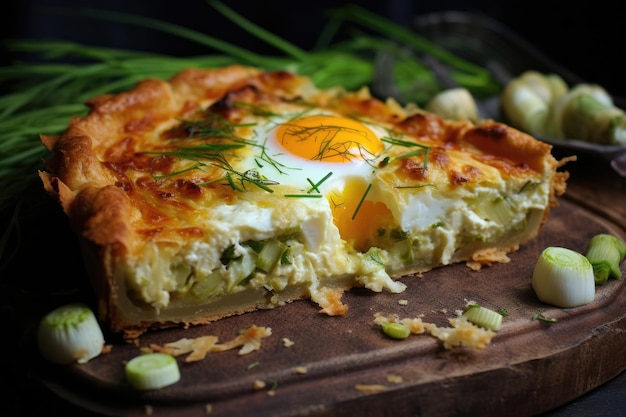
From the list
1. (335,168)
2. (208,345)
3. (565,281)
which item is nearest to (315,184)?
(335,168)

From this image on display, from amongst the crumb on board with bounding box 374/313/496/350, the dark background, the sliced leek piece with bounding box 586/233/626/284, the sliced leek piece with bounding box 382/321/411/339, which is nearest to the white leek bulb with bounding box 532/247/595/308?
the sliced leek piece with bounding box 586/233/626/284

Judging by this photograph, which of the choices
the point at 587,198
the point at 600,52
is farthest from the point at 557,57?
the point at 587,198

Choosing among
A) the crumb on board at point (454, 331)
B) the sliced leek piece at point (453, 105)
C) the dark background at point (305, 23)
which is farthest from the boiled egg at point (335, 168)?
the dark background at point (305, 23)

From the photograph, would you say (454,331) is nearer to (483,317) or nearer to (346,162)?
(483,317)

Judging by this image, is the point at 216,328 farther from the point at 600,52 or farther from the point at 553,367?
the point at 600,52

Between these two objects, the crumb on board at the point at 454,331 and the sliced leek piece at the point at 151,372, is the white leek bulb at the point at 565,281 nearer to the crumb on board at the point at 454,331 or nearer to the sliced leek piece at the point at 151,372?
the crumb on board at the point at 454,331
